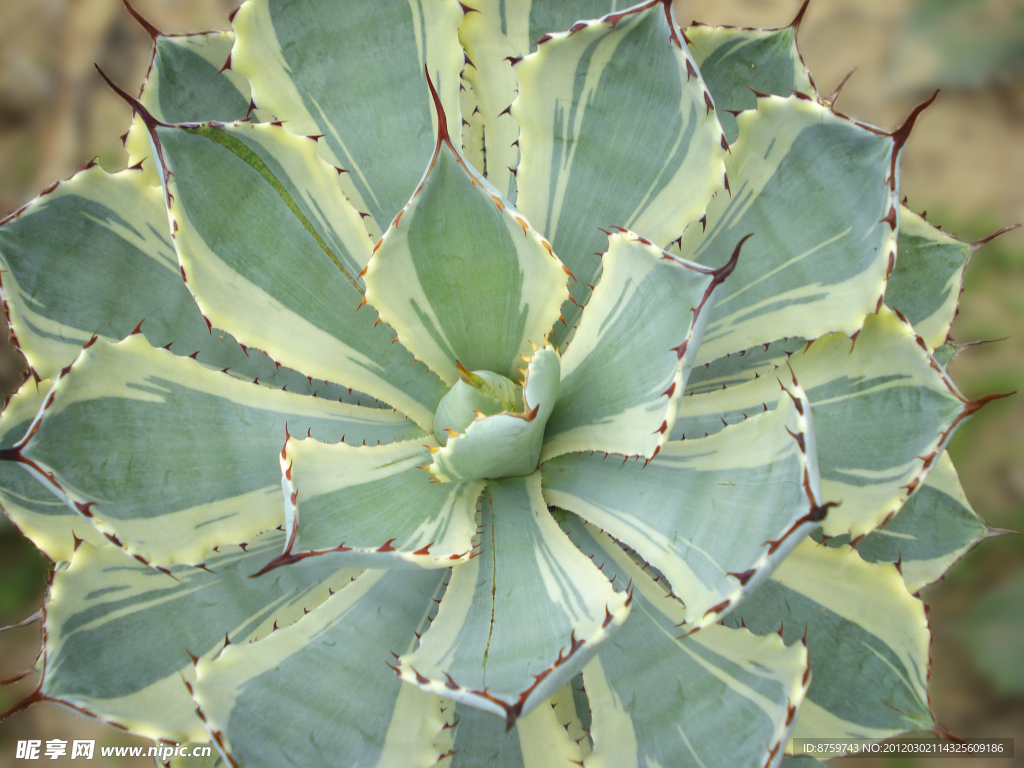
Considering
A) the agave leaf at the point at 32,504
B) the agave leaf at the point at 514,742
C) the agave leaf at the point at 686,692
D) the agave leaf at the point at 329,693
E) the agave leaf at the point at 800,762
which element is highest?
the agave leaf at the point at 32,504

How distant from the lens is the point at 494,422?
0.86 m

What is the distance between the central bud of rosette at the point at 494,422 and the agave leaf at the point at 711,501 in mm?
104

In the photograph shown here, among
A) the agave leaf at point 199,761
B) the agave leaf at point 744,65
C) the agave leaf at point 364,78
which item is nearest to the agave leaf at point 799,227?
the agave leaf at point 744,65

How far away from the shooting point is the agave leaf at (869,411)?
3.03 ft

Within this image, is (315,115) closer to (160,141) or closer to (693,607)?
(160,141)

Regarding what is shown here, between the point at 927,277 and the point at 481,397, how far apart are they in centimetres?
68

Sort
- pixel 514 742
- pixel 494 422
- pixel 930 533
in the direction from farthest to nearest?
pixel 930 533 < pixel 514 742 < pixel 494 422

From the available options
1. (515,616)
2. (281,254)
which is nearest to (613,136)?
(281,254)

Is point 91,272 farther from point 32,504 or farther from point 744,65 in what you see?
point 744,65

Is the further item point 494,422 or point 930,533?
point 930,533

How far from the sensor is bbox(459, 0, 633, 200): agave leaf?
1.08m

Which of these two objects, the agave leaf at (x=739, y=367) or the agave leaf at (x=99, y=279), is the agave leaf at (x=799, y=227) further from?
the agave leaf at (x=99, y=279)

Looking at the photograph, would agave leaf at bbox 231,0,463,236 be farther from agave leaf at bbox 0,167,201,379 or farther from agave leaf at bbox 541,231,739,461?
agave leaf at bbox 541,231,739,461

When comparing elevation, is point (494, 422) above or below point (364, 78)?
below
